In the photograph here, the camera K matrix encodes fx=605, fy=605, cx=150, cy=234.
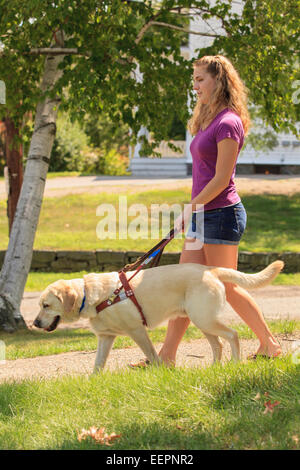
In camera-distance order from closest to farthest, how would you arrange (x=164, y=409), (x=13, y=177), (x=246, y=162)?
(x=164, y=409) → (x=13, y=177) → (x=246, y=162)

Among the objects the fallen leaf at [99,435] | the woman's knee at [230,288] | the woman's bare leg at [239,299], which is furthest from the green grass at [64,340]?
the fallen leaf at [99,435]

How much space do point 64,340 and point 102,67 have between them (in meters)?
3.60

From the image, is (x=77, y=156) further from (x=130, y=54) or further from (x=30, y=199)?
(x=130, y=54)

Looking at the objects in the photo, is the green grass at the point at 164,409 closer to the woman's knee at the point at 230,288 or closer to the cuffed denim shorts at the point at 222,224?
the woman's knee at the point at 230,288

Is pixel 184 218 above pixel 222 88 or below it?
below

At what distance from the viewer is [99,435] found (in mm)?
3311

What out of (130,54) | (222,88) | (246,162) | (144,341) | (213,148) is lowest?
(144,341)

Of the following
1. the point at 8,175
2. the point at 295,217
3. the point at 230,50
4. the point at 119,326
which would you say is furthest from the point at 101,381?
the point at 295,217

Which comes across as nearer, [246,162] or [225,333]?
[225,333]

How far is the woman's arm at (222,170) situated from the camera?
4.38 metres

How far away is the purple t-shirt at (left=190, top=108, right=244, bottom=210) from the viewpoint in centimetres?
440

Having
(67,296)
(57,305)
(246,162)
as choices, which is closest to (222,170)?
(67,296)

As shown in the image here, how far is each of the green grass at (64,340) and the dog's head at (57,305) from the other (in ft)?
6.01

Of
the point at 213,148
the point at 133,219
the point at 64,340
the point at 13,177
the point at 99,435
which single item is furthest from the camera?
the point at 133,219
